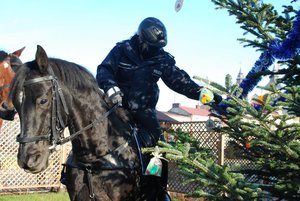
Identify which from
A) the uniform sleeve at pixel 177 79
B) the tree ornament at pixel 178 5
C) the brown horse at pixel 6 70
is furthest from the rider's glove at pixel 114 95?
the brown horse at pixel 6 70

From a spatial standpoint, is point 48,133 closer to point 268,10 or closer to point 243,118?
point 243,118

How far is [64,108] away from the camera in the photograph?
10.4 ft

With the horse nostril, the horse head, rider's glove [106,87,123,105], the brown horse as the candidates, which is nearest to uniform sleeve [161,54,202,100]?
rider's glove [106,87,123,105]

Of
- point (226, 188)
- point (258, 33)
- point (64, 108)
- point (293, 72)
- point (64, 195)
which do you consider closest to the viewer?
point (226, 188)

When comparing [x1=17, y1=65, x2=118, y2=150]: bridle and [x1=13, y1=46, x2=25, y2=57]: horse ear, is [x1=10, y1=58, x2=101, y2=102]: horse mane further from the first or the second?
[x1=13, y1=46, x2=25, y2=57]: horse ear

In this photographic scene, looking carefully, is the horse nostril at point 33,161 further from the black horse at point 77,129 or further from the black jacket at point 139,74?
the black jacket at point 139,74

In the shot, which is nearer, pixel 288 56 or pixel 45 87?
pixel 288 56

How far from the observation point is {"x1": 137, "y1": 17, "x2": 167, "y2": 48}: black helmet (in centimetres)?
402

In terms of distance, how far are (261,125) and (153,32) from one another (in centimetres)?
199

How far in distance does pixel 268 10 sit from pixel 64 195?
8998mm

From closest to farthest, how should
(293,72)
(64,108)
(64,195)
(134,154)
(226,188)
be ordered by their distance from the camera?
(226,188) → (293,72) → (64,108) → (134,154) → (64,195)

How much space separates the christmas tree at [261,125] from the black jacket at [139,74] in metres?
1.21

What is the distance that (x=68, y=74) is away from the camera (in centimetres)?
334

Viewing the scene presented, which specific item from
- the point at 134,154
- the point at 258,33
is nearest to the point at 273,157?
the point at 258,33
